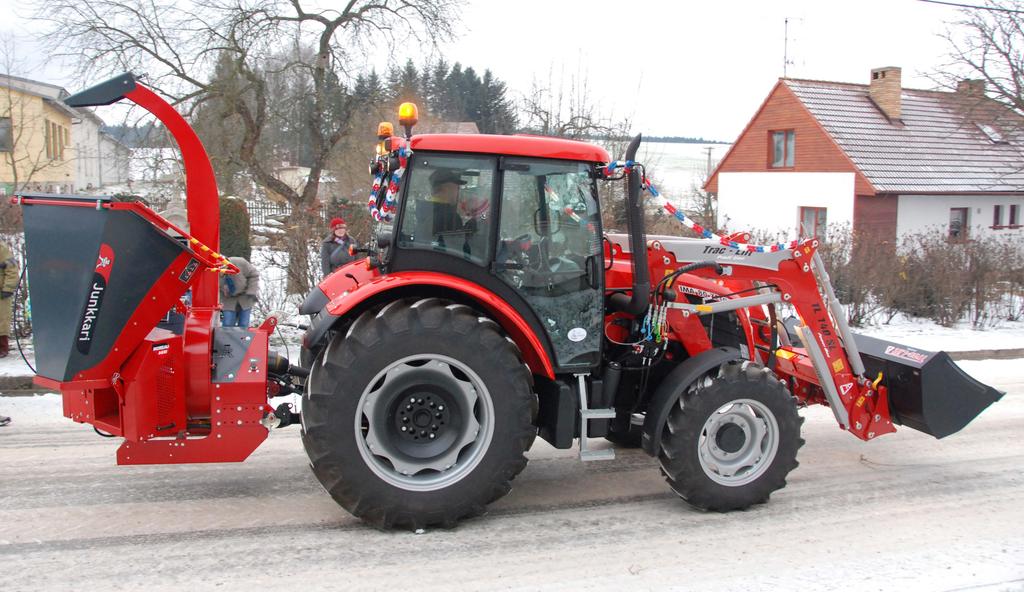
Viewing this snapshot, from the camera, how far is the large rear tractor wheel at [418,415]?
439 centimetres

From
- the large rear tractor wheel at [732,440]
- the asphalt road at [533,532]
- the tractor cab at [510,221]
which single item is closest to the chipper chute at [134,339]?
the asphalt road at [533,532]

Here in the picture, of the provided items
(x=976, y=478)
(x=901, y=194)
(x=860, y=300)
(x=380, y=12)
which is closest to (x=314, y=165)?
(x=380, y=12)

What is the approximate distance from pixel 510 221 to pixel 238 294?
548 cm

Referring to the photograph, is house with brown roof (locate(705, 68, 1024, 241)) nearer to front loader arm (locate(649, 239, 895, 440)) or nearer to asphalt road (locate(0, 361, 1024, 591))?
front loader arm (locate(649, 239, 895, 440))

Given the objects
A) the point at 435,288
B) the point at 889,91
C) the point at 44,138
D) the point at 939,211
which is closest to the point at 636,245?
the point at 435,288

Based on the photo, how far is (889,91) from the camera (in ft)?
94.6

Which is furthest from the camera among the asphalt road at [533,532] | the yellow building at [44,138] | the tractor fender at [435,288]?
the yellow building at [44,138]

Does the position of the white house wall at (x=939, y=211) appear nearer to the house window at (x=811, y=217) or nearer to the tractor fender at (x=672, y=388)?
the house window at (x=811, y=217)

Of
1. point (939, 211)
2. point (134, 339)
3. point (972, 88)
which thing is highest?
point (972, 88)

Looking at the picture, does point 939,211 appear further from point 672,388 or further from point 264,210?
point 672,388

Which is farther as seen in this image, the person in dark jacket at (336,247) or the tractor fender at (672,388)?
the person in dark jacket at (336,247)

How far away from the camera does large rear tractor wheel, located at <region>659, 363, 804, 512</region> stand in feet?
15.9

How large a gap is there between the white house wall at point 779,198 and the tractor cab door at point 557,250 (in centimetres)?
2291

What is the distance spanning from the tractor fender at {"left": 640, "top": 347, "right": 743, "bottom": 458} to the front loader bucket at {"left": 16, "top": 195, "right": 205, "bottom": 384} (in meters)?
2.93
